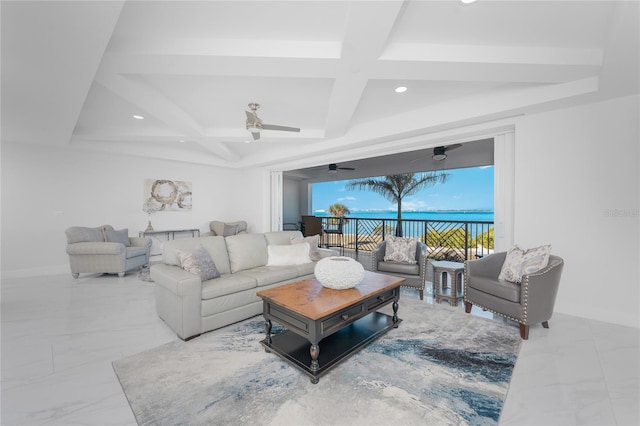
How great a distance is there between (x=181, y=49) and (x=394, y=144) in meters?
3.33

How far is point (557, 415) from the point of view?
5.17 ft

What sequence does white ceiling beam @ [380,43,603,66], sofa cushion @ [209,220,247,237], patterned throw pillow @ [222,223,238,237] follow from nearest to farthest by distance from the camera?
1. white ceiling beam @ [380,43,603,66]
2. patterned throw pillow @ [222,223,238,237]
3. sofa cushion @ [209,220,247,237]

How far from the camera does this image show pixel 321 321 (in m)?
1.93

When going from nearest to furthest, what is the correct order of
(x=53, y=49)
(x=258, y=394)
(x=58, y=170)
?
(x=258, y=394) → (x=53, y=49) → (x=58, y=170)

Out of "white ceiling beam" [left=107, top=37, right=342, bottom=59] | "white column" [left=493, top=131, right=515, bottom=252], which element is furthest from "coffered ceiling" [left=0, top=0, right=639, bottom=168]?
"white column" [left=493, top=131, right=515, bottom=252]

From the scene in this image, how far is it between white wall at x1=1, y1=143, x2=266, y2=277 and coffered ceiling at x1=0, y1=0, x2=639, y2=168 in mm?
1493

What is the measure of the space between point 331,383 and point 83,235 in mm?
5301

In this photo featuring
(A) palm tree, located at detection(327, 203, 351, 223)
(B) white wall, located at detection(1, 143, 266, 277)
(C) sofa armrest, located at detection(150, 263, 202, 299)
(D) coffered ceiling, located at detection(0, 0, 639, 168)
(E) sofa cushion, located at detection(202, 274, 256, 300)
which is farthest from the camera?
(A) palm tree, located at detection(327, 203, 351, 223)

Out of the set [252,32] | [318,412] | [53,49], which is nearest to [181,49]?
[252,32]

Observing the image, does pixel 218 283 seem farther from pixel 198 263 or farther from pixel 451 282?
pixel 451 282

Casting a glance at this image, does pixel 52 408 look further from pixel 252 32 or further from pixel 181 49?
pixel 252 32

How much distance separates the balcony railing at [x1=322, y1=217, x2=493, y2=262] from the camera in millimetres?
5613

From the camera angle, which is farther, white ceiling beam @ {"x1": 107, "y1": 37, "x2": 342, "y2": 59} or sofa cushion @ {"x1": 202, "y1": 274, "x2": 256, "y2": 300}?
sofa cushion @ {"x1": 202, "y1": 274, "x2": 256, "y2": 300}

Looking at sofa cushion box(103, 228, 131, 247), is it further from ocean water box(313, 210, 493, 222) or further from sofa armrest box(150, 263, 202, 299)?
ocean water box(313, 210, 493, 222)
